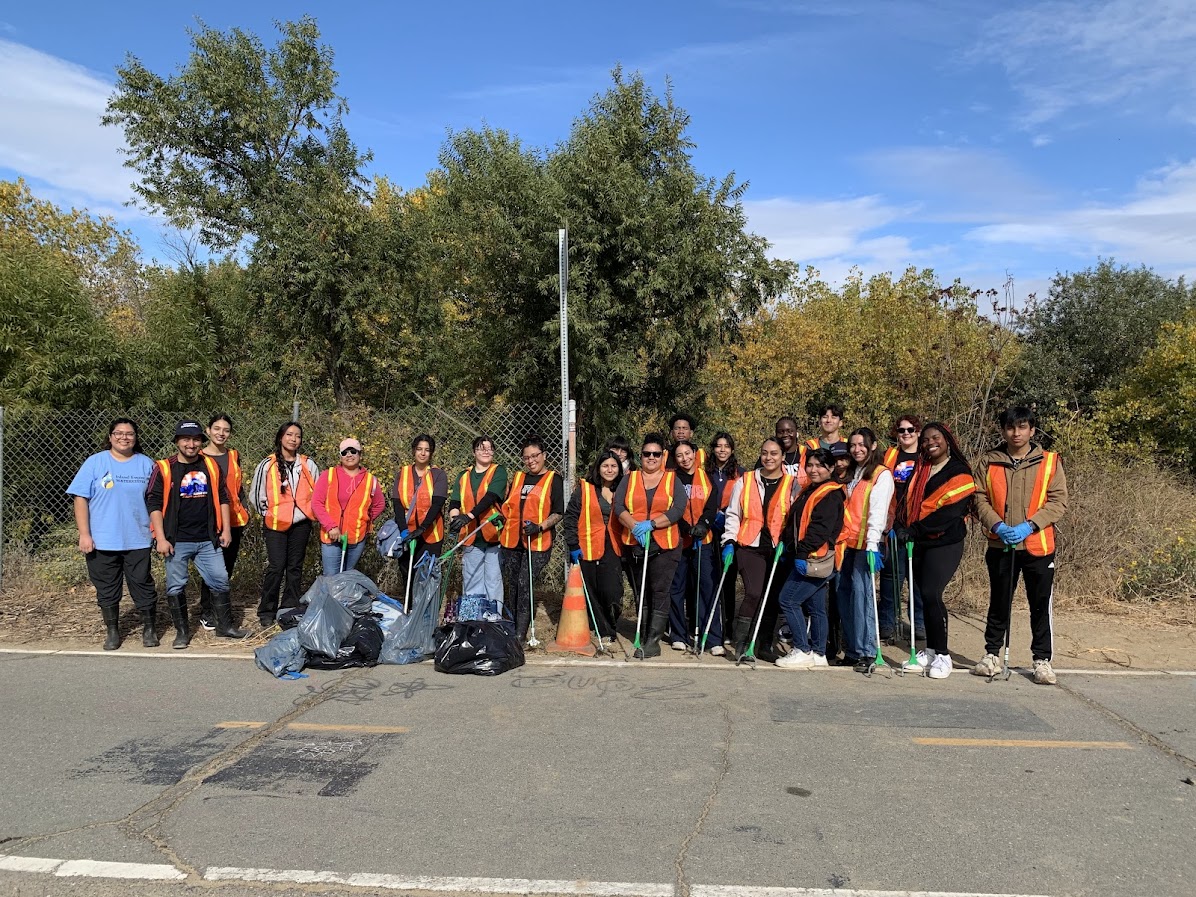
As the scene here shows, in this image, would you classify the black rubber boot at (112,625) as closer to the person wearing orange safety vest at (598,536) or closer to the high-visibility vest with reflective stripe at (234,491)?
the high-visibility vest with reflective stripe at (234,491)

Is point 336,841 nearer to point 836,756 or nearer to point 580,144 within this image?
point 836,756

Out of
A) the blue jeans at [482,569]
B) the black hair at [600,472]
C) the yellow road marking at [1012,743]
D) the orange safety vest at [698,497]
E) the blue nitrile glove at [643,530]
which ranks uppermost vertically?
the black hair at [600,472]

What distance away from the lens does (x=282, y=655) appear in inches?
240

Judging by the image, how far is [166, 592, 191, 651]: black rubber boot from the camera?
6.91 metres

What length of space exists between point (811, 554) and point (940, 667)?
4.05 feet

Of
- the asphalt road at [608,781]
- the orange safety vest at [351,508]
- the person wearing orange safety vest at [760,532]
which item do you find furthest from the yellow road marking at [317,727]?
the person wearing orange safety vest at [760,532]

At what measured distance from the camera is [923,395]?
37.3 feet

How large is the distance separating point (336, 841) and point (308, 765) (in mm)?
934

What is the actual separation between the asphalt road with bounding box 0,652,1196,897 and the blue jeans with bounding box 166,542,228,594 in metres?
1.01

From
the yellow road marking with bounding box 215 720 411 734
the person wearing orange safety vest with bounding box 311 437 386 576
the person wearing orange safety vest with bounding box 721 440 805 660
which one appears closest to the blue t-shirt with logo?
the person wearing orange safety vest with bounding box 311 437 386 576

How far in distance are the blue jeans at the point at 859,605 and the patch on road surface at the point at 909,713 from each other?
72 centimetres

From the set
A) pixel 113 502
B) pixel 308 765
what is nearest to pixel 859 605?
pixel 308 765

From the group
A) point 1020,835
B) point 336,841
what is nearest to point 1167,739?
point 1020,835

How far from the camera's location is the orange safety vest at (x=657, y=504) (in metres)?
6.63
